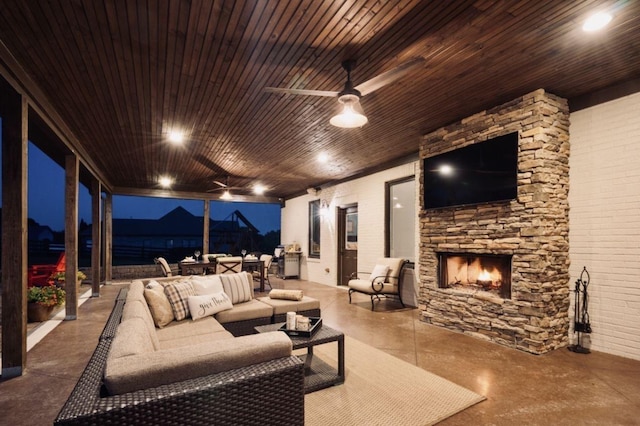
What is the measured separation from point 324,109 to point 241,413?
329cm

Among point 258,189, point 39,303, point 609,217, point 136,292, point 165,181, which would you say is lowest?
point 39,303

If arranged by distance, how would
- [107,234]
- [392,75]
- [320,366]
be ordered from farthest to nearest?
[107,234], [320,366], [392,75]

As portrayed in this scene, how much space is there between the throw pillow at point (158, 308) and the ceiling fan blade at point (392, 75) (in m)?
2.74

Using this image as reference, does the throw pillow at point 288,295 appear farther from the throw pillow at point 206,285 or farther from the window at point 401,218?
the window at point 401,218

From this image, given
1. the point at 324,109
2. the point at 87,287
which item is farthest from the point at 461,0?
the point at 87,287

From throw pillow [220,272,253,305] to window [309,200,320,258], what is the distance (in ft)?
17.7

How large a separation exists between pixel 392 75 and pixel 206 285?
296cm

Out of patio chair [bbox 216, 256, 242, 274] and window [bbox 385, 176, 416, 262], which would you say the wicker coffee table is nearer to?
window [bbox 385, 176, 416, 262]

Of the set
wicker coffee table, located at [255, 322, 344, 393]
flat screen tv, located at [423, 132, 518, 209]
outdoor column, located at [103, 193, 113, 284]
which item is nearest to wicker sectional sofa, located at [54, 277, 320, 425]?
wicker coffee table, located at [255, 322, 344, 393]

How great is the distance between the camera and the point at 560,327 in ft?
12.2

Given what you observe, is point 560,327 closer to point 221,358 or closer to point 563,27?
point 563,27

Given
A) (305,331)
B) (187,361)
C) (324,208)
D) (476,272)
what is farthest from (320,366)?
(324,208)

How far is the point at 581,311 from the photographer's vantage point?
12.1 feet

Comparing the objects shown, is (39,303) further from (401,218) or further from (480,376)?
(401,218)
